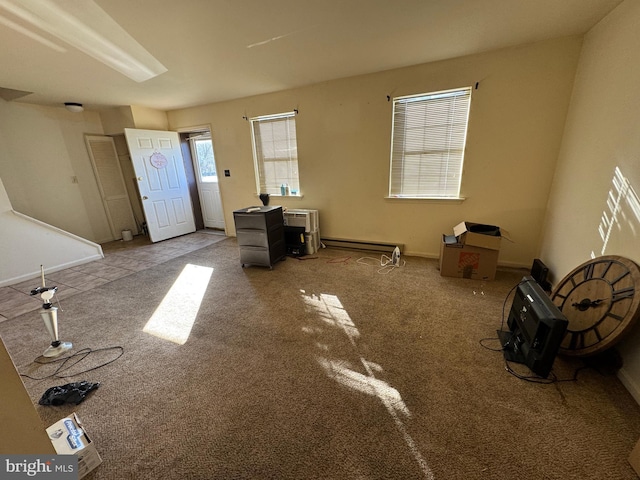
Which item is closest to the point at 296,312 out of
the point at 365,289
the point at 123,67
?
the point at 365,289

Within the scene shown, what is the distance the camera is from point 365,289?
9.09 ft

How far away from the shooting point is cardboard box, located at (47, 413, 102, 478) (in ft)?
A: 3.76

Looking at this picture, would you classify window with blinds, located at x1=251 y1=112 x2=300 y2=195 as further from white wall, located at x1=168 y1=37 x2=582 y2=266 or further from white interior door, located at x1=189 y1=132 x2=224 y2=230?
white interior door, located at x1=189 y1=132 x2=224 y2=230

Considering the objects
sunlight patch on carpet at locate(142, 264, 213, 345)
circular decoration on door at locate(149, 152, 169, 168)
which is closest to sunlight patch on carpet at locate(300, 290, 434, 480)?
sunlight patch on carpet at locate(142, 264, 213, 345)

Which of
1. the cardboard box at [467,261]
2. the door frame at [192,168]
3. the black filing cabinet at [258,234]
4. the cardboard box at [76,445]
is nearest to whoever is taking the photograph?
the cardboard box at [76,445]

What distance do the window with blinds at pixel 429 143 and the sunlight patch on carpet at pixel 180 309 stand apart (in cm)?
290

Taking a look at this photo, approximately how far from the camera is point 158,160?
469 cm

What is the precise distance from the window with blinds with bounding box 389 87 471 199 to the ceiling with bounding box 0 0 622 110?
46cm

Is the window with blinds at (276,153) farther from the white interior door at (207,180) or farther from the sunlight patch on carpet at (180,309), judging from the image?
the sunlight patch on carpet at (180,309)

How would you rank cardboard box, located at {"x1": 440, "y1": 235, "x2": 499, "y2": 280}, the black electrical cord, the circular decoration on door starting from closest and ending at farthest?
the black electrical cord
cardboard box, located at {"x1": 440, "y1": 235, "x2": 499, "y2": 280}
the circular decoration on door

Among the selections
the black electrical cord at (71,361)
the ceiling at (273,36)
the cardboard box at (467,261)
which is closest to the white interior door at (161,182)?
the ceiling at (273,36)

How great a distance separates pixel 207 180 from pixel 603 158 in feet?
19.5

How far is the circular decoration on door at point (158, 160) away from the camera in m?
4.60

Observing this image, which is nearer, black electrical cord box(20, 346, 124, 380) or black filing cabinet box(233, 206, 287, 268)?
black electrical cord box(20, 346, 124, 380)
